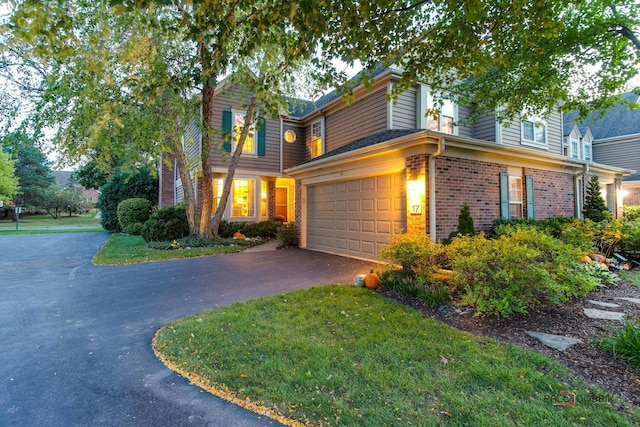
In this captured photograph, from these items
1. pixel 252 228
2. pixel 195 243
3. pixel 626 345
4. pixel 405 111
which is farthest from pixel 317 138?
pixel 626 345

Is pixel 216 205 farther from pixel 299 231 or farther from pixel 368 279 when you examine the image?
pixel 368 279

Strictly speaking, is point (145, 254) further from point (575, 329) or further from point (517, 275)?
point (575, 329)

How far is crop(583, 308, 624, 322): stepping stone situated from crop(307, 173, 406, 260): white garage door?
3814 millimetres

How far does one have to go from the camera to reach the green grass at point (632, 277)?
5530mm

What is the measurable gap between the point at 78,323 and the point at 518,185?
10.5 m

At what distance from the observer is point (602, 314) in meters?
4.01

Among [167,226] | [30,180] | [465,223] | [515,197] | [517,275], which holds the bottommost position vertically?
[517,275]

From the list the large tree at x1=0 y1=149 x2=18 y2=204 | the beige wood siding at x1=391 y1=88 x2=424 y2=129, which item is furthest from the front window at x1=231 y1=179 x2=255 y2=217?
the large tree at x1=0 y1=149 x2=18 y2=204

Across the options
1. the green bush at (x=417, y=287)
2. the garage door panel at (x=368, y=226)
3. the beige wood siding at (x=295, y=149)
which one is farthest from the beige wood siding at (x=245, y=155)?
the green bush at (x=417, y=287)

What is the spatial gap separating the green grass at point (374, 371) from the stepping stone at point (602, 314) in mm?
1781

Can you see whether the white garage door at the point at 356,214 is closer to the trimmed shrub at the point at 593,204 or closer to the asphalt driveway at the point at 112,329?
the asphalt driveway at the point at 112,329

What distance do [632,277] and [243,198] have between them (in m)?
12.0

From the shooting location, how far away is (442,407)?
2.22 metres

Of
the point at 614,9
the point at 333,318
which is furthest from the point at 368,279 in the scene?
the point at 614,9
